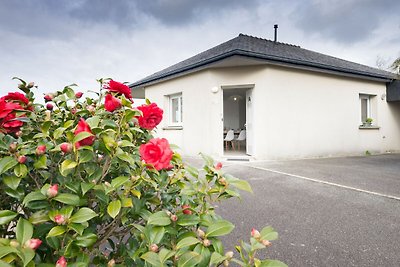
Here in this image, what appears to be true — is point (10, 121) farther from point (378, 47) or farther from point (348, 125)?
point (378, 47)

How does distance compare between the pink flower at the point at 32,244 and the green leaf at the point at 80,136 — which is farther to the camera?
the green leaf at the point at 80,136

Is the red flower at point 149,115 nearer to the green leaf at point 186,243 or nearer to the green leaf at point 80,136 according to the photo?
the green leaf at point 80,136

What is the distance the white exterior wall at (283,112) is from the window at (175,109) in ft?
1.21

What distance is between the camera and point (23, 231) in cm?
68

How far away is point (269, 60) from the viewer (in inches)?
281

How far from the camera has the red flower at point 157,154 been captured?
818 millimetres

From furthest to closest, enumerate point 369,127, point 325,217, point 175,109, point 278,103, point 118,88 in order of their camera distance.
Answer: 1. point 175,109
2. point 369,127
3. point 278,103
4. point 325,217
5. point 118,88

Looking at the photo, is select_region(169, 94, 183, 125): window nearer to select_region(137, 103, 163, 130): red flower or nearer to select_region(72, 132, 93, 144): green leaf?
select_region(137, 103, 163, 130): red flower

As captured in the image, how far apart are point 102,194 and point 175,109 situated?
8.99m

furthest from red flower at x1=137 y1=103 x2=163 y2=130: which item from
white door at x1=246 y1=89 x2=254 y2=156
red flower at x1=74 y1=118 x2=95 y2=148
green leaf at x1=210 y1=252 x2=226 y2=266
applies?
white door at x1=246 y1=89 x2=254 y2=156

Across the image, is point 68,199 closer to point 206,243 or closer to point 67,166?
point 67,166

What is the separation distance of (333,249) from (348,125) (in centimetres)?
841

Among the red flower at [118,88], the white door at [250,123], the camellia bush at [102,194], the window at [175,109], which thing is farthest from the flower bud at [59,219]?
the window at [175,109]

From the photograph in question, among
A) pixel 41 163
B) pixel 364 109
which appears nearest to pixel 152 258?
pixel 41 163
